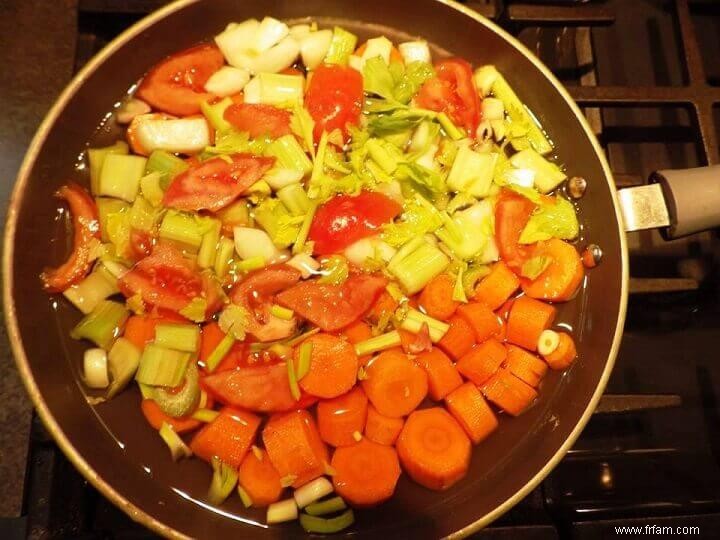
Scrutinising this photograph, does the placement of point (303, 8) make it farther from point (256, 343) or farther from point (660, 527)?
point (660, 527)

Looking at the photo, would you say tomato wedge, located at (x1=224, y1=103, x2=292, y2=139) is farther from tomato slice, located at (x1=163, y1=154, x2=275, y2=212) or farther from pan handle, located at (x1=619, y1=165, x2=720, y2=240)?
pan handle, located at (x1=619, y1=165, x2=720, y2=240)

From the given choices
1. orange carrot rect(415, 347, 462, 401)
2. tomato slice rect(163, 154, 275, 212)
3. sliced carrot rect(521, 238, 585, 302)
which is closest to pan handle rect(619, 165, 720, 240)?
sliced carrot rect(521, 238, 585, 302)

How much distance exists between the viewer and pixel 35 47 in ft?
5.71

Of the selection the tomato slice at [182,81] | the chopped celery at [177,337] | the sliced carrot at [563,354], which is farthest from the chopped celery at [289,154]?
→ the sliced carrot at [563,354]

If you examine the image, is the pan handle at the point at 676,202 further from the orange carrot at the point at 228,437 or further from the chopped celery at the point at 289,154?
the orange carrot at the point at 228,437

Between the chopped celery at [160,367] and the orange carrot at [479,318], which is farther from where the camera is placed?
the orange carrot at [479,318]

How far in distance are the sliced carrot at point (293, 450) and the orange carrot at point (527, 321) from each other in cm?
56

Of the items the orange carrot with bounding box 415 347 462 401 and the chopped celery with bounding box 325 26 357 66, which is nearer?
the orange carrot with bounding box 415 347 462 401

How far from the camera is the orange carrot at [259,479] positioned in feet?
4.47

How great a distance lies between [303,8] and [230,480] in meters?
1.24

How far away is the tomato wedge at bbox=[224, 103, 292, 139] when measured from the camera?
1.51 metres

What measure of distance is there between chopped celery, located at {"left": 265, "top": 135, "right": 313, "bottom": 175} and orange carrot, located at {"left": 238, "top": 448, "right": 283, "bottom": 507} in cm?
68

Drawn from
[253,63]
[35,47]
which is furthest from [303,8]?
[35,47]

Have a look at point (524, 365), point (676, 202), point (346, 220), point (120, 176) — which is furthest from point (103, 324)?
point (676, 202)
